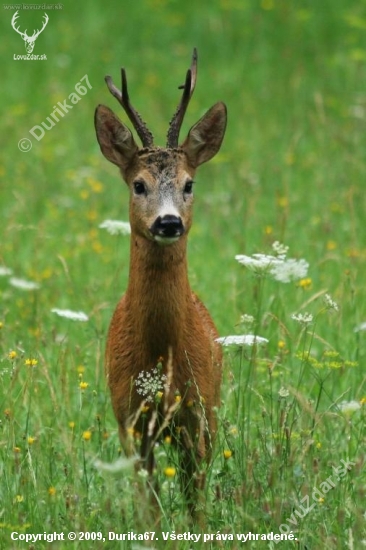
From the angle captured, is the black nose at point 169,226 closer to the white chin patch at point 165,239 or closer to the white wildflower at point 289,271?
the white chin patch at point 165,239

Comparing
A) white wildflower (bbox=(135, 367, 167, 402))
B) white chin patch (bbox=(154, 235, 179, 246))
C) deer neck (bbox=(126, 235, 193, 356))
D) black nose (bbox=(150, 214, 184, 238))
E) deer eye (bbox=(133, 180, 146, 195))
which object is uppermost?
deer eye (bbox=(133, 180, 146, 195))

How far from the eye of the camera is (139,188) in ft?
17.9

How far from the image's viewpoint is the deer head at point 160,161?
5219 millimetres

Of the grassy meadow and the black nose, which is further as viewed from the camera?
the black nose

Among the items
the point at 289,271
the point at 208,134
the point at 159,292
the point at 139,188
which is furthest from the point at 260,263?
the point at 208,134

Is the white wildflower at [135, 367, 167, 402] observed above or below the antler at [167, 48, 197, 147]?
below

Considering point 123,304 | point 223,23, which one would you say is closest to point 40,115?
point 223,23

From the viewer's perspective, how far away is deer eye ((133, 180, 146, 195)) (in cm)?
541

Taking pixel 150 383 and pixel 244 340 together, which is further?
pixel 150 383

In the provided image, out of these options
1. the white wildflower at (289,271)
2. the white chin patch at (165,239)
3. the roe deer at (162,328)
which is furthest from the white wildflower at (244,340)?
the white chin patch at (165,239)

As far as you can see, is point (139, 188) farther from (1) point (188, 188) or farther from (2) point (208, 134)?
(2) point (208, 134)

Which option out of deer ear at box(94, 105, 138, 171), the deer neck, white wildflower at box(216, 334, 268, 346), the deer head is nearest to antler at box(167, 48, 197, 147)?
the deer head

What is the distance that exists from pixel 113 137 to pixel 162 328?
3.12 ft

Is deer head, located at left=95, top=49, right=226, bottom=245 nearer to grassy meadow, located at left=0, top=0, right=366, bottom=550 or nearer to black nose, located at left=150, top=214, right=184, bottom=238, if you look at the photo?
black nose, located at left=150, top=214, right=184, bottom=238
